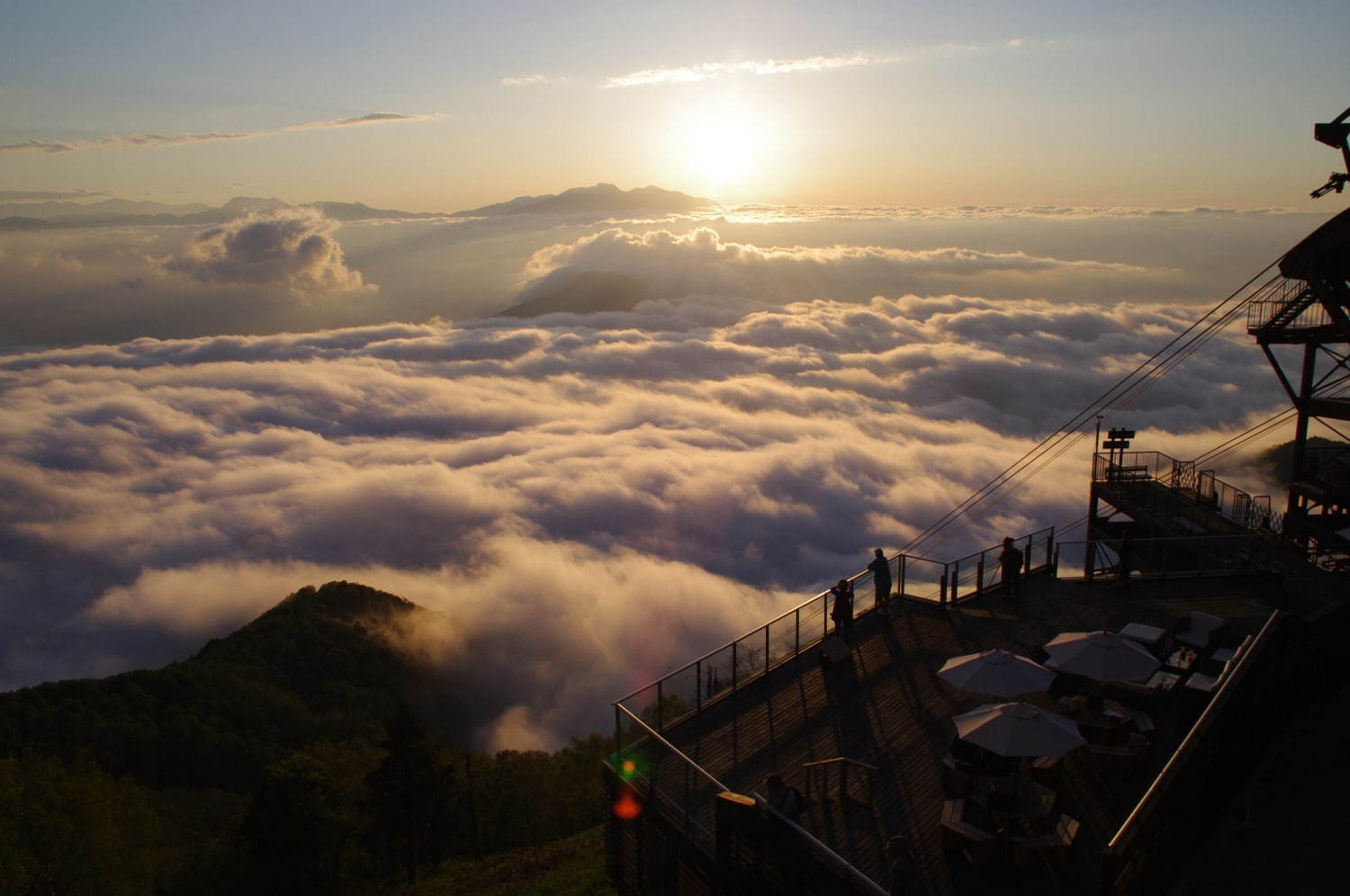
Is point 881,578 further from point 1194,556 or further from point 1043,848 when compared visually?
point 1194,556

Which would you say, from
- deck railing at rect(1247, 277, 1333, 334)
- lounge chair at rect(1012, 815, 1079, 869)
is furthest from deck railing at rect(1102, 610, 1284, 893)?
deck railing at rect(1247, 277, 1333, 334)

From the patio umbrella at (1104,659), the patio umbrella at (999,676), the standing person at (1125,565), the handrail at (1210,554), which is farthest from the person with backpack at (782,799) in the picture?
the standing person at (1125,565)

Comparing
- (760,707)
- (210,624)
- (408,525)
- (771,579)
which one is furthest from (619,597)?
(760,707)

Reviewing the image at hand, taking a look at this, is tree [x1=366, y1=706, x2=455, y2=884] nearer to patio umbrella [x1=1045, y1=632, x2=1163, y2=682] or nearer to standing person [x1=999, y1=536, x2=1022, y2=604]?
standing person [x1=999, y1=536, x2=1022, y2=604]

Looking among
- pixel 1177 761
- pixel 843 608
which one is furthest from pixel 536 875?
pixel 1177 761

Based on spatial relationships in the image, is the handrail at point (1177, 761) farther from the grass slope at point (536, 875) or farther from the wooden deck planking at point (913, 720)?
the grass slope at point (536, 875)
